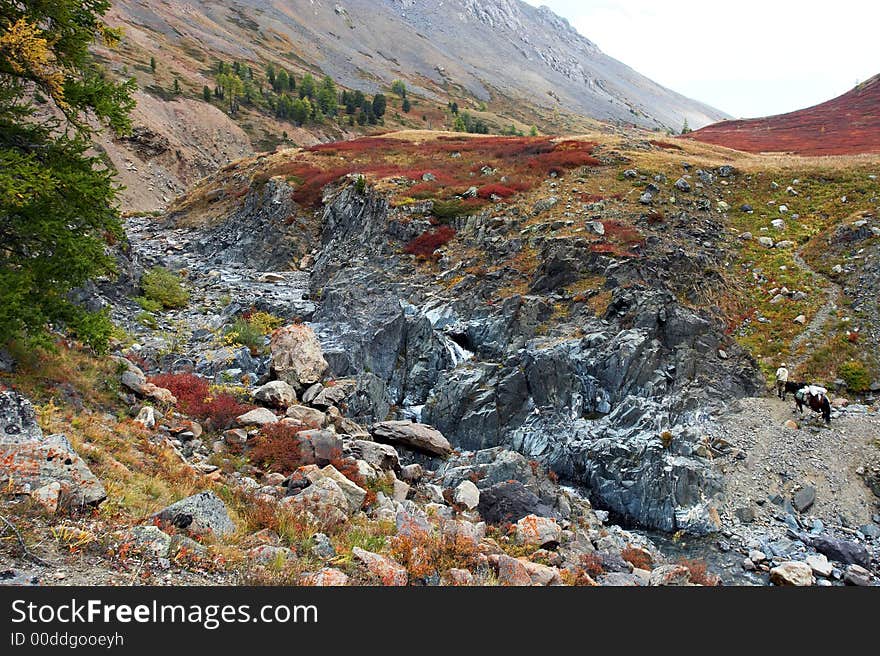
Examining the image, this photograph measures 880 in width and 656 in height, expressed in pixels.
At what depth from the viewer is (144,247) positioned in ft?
138

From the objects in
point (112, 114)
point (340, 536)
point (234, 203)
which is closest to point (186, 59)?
point (234, 203)

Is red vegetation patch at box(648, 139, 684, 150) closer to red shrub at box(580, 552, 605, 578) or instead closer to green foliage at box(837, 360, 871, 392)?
green foliage at box(837, 360, 871, 392)

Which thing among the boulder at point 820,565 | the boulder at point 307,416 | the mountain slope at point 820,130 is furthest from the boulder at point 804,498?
the mountain slope at point 820,130

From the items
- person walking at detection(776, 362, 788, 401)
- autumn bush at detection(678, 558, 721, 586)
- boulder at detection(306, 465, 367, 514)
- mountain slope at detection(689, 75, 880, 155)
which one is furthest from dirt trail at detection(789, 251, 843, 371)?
mountain slope at detection(689, 75, 880, 155)

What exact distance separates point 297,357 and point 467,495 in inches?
393

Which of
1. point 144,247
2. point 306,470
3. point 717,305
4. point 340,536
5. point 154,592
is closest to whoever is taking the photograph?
point 154,592

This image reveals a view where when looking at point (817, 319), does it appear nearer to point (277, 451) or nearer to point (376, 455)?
point (376, 455)

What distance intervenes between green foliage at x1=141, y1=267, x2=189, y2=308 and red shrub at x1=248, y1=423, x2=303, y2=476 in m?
19.0

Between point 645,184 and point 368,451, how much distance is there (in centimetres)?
2840

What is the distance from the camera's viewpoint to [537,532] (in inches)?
494

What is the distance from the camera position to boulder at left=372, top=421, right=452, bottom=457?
17.8 meters

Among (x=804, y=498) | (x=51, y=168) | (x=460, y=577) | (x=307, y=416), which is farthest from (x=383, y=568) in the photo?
(x=804, y=498)

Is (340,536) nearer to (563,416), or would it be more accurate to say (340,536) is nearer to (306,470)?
(306,470)

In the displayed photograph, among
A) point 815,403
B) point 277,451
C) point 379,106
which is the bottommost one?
point 277,451
